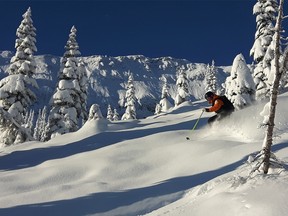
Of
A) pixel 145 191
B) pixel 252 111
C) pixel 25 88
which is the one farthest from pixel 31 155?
pixel 25 88

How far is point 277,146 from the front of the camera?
492 inches

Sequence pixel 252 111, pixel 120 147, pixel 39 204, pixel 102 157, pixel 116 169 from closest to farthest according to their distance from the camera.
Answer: pixel 39 204, pixel 116 169, pixel 102 157, pixel 120 147, pixel 252 111

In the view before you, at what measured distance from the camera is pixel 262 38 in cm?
3120

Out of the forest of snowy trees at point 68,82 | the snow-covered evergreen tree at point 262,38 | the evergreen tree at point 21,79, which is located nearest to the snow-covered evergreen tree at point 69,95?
the forest of snowy trees at point 68,82

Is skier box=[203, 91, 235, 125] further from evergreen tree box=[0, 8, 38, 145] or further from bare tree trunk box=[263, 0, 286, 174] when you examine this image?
evergreen tree box=[0, 8, 38, 145]

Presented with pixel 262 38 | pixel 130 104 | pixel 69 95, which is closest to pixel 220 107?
pixel 262 38

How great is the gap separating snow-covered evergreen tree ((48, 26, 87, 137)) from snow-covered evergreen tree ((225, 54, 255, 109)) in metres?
15.5

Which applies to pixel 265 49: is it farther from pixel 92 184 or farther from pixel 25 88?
pixel 92 184

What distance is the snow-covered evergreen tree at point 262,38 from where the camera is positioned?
3085cm

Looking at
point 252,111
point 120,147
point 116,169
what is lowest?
point 116,169

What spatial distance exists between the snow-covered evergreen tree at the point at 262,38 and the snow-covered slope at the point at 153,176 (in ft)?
42.0

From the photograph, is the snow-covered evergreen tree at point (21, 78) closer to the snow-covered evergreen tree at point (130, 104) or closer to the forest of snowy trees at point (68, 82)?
the forest of snowy trees at point (68, 82)

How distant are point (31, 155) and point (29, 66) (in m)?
14.6

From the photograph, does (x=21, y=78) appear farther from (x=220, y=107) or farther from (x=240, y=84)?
(x=220, y=107)
